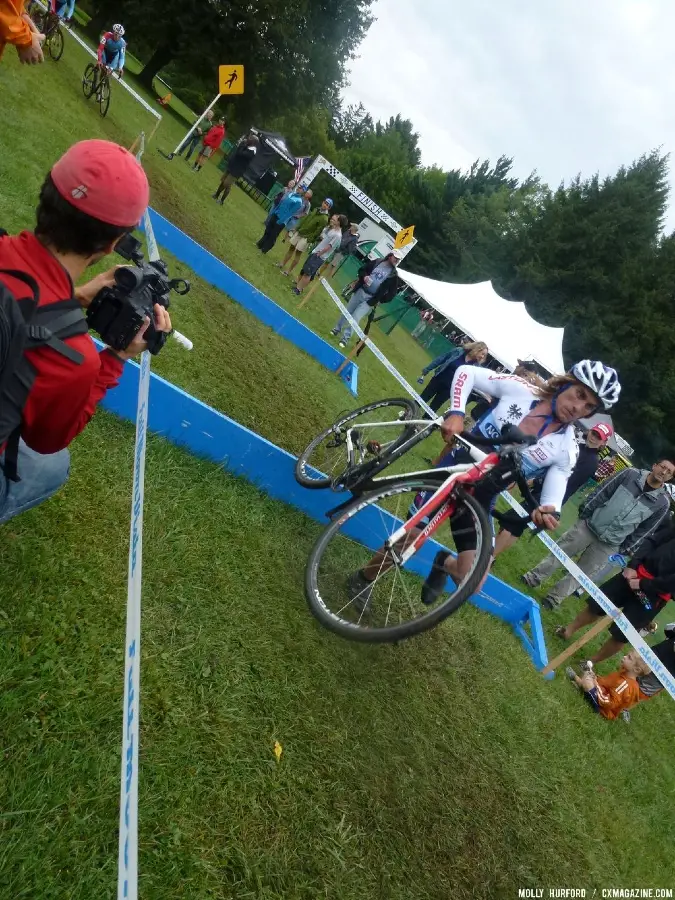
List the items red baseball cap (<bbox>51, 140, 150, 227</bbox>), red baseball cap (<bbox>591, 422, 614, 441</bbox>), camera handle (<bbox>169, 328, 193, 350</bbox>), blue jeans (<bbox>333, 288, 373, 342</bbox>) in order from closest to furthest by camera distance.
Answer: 1. red baseball cap (<bbox>51, 140, 150, 227</bbox>)
2. camera handle (<bbox>169, 328, 193, 350</bbox>)
3. red baseball cap (<bbox>591, 422, 614, 441</bbox>)
4. blue jeans (<bbox>333, 288, 373, 342</bbox>)

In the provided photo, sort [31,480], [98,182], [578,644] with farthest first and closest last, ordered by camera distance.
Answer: [578,644] → [31,480] → [98,182]

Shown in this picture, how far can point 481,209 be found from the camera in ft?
171

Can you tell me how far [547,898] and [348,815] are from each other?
1550mm

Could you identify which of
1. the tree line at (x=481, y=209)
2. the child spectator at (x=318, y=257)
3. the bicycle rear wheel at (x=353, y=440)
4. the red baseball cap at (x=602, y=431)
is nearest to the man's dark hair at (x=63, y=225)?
the bicycle rear wheel at (x=353, y=440)

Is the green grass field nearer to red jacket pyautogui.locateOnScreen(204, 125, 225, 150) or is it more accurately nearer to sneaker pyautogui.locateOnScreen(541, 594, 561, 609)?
sneaker pyautogui.locateOnScreen(541, 594, 561, 609)

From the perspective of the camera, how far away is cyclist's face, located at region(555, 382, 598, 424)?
180 inches

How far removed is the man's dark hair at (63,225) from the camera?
5.98 feet

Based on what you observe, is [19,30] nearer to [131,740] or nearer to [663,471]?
[131,740]

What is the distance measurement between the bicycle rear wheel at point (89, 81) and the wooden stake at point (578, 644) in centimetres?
1735

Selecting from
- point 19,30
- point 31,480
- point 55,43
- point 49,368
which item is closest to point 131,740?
point 31,480

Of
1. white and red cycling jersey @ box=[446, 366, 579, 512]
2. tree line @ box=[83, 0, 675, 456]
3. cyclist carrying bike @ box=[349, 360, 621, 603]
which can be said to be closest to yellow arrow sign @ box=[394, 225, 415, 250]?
white and red cycling jersey @ box=[446, 366, 579, 512]

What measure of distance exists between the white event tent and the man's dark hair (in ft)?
49.1

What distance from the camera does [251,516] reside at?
476 centimetres

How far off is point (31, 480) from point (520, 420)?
3.91 meters
